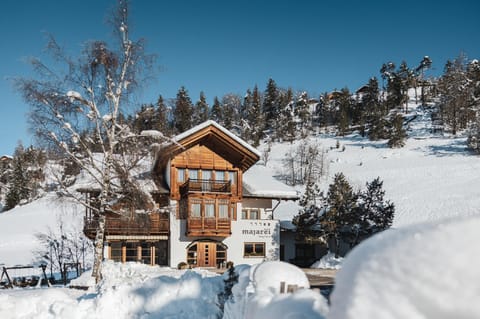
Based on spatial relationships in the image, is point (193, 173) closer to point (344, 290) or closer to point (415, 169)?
point (344, 290)

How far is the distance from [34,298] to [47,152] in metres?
5.90

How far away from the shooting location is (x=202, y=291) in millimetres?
9562

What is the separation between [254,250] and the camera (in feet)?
81.3

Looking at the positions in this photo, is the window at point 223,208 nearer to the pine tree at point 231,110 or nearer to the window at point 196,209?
the window at point 196,209

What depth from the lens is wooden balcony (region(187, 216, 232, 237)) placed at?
75.1 ft

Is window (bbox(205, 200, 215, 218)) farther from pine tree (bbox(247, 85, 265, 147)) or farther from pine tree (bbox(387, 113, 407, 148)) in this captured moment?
pine tree (bbox(247, 85, 265, 147))

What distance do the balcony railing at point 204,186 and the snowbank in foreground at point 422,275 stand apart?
21335 millimetres

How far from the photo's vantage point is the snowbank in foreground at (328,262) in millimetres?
24844

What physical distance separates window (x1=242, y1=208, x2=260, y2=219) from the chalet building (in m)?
0.20

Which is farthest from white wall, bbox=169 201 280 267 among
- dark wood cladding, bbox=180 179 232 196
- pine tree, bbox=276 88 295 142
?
pine tree, bbox=276 88 295 142

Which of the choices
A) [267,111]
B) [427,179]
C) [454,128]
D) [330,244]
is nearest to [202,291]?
[330,244]

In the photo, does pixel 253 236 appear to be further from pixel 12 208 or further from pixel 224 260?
pixel 12 208

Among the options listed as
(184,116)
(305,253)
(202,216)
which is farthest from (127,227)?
(184,116)

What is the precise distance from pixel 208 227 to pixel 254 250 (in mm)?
3357
